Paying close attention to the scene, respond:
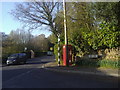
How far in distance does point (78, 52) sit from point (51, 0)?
13.3m

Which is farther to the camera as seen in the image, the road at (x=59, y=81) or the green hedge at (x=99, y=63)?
the green hedge at (x=99, y=63)

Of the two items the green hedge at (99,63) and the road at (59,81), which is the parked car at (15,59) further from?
the road at (59,81)

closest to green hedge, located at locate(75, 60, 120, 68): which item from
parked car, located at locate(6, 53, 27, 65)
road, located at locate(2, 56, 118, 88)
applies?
road, located at locate(2, 56, 118, 88)

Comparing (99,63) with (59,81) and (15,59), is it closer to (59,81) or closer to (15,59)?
(59,81)

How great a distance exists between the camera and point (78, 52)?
64.3ft

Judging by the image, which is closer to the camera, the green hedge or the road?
the road

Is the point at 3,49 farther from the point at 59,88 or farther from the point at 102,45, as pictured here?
the point at 59,88

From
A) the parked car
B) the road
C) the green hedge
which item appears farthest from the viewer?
the parked car

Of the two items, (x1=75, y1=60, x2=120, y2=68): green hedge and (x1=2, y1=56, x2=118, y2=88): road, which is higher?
(x1=75, y1=60, x2=120, y2=68): green hedge

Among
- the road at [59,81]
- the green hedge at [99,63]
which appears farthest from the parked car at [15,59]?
the road at [59,81]

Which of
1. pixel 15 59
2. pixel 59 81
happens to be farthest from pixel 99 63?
pixel 15 59

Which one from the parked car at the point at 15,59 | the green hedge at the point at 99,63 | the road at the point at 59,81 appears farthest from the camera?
the parked car at the point at 15,59

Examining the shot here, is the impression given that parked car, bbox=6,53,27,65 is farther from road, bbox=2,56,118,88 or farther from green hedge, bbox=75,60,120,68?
road, bbox=2,56,118,88

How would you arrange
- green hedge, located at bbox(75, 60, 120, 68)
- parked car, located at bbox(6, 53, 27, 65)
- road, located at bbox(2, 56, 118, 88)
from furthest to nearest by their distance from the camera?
parked car, located at bbox(6, 53, 27, 65) < green hedge, located at bbox(75, 60, 120, 68) < road, located at bbox(2, 56, 118, 88)
